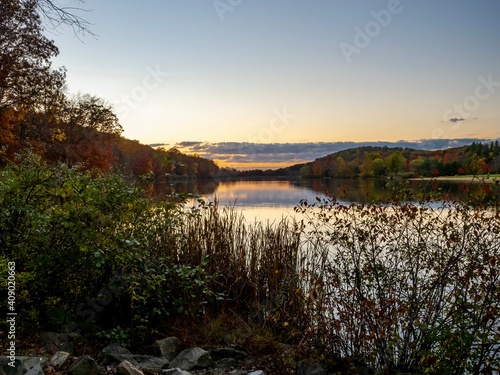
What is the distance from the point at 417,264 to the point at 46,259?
3.72 m

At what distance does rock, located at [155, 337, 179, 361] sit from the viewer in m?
4.81

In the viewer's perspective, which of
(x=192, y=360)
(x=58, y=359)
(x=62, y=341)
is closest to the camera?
(x=58, y=359)

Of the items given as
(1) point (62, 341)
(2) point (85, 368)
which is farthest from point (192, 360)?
(1) point (62, 341)

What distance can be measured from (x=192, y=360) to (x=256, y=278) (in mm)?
1911

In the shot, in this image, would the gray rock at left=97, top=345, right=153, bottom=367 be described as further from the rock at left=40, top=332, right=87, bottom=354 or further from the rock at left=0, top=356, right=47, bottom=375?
the rock at left=0, top=356, right=47, bottom=375

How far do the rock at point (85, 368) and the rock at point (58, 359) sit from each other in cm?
19

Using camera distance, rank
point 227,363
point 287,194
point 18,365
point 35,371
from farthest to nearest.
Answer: point 287,194 → point 227,363 → point 18,365 → point 35,371

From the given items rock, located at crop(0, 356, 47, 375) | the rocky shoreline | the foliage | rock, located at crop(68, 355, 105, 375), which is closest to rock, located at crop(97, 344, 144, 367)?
the rocky shoreline

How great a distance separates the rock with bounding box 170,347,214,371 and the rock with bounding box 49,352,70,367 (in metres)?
0.98

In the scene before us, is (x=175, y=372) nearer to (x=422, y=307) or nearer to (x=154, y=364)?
(x=154, y=364)

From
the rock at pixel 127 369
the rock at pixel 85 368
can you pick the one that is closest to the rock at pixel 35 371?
the rock at pixel 85 368

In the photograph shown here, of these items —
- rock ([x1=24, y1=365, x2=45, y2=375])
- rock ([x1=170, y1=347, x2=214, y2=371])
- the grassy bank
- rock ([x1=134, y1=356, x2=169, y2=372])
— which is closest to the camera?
rock ([x1=24, y1=365, x2=45, y2=375])

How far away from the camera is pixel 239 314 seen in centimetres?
617

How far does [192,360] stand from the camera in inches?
176
